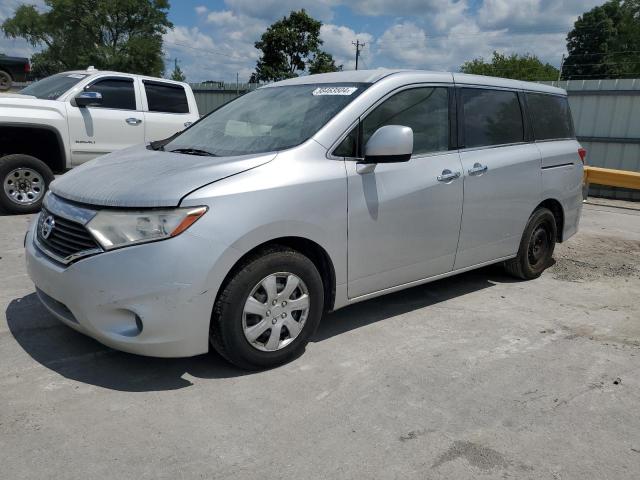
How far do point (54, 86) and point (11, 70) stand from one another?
14.1m

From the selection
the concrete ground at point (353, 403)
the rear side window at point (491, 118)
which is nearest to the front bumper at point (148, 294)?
the concrete ground at point (353, 403)

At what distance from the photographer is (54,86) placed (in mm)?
7766

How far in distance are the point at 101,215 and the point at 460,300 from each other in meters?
3.10

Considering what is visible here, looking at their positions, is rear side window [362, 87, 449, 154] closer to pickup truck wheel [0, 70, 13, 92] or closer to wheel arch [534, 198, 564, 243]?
wheel arch [534, 198, 564, 243]

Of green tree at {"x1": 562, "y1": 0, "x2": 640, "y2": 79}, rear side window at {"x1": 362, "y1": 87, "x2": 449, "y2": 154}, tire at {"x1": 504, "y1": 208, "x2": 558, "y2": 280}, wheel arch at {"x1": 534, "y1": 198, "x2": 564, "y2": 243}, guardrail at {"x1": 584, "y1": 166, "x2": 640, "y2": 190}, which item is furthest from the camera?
green tree at {"x1": 562, "y1": 0, "x2": 640, "y2": 79}

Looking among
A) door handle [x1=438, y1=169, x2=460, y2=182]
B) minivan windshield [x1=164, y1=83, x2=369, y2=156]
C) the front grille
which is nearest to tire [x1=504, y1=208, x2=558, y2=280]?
door handle [x1=438, y1=169, x2=460, y2=182]

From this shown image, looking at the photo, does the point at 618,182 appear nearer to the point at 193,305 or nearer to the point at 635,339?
the point at 635,339

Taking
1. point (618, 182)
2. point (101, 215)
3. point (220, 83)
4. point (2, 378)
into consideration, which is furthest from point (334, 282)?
point (220, 83)

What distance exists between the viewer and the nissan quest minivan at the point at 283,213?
2.89 metres

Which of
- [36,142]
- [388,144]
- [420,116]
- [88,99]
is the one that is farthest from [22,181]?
[388,144]

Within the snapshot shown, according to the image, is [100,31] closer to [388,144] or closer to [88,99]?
[88,99]

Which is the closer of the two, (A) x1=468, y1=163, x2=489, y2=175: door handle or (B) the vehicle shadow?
(B) the vehicle shadow

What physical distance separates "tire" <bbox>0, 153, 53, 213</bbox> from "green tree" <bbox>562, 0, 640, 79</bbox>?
69.1 meters

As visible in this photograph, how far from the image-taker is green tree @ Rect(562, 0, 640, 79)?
209 feet
